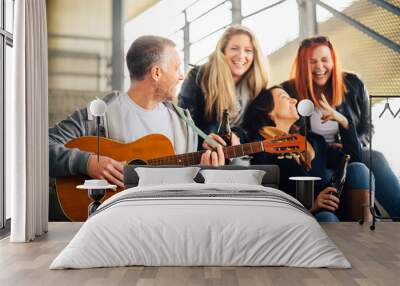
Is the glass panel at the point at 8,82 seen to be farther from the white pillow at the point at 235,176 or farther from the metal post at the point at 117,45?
the white pillow at the point at 235,176

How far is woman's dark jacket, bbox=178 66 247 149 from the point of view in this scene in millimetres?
7367

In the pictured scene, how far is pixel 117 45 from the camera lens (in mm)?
7500

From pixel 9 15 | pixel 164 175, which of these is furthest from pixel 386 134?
pixel 9 15

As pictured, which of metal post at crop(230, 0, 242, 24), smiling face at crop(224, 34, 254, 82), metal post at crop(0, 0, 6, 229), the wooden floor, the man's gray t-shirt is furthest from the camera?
metal post at crop(230, 0, 242, 24)

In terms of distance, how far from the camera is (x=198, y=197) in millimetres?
5070

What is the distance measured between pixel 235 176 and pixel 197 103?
3.94ft

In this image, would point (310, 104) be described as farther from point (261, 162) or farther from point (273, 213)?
point (273, 213)

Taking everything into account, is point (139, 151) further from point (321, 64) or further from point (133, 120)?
point (321, 64)

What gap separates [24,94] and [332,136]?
12.3 feet

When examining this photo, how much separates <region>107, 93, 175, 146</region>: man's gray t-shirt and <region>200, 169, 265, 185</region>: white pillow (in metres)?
0.82

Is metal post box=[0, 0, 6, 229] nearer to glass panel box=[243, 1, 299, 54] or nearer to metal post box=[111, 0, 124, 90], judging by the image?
metal post box=[111, 0, 124, 90]

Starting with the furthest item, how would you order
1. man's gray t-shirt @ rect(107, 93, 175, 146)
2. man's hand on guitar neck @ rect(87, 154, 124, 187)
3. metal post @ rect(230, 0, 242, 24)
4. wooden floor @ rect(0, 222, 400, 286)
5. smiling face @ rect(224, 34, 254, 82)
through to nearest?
metal post @ rect(230, 0, 242, 24) → smiling face @ rect(224, 34, 254, 82) → man's gray t-shirt @ rect(107, 93, 175, 146) → man's hand on guitar neck @ rect(87, 154, 124, 187) → wooden floor @ rect(0, 222, 400, 286)

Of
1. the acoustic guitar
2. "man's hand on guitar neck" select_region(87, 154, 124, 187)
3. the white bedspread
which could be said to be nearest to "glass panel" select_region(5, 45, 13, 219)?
the acoustic guitar

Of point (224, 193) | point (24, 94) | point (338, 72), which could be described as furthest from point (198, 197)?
point (338, 72)
